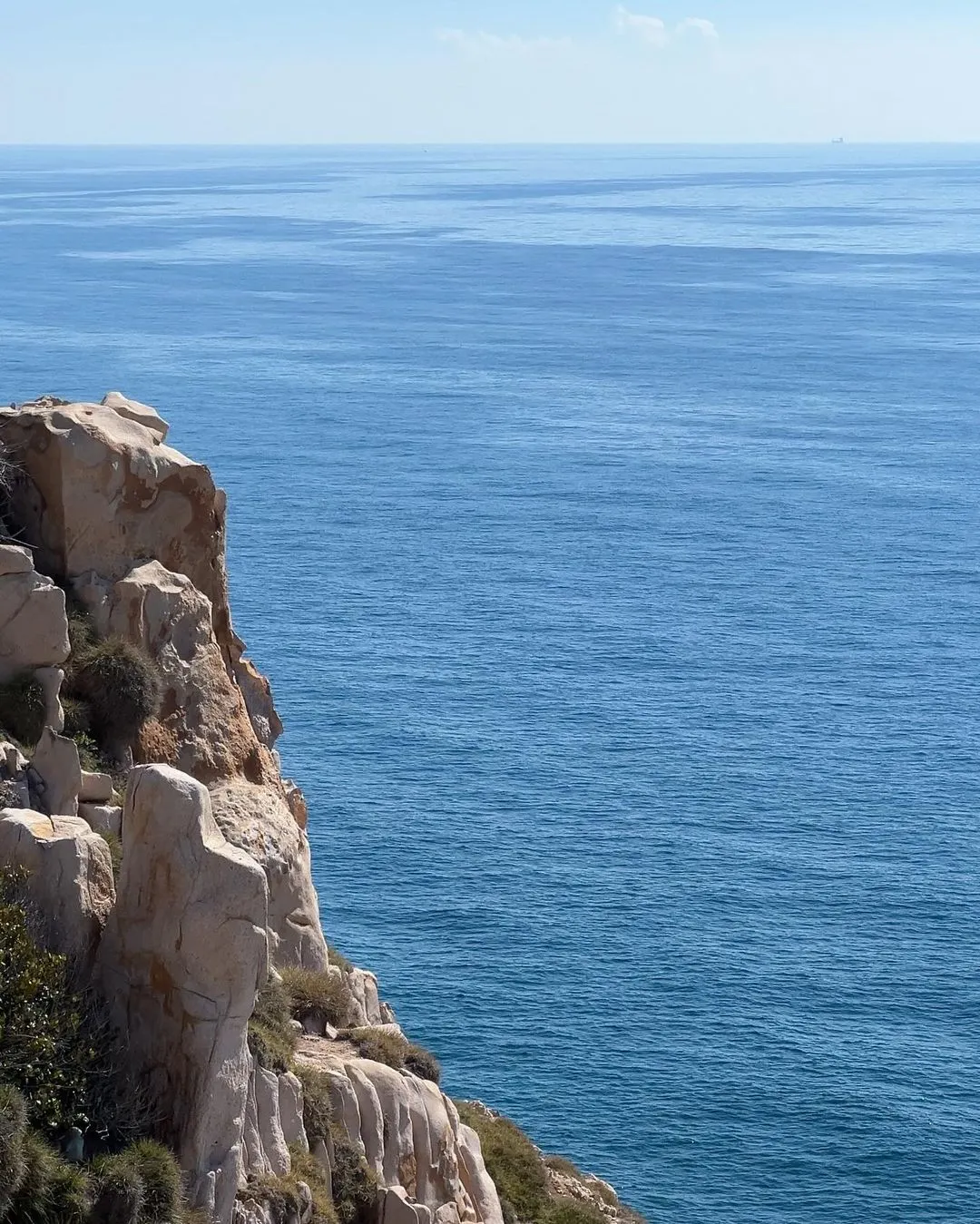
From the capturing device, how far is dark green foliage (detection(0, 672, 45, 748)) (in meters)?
31.2

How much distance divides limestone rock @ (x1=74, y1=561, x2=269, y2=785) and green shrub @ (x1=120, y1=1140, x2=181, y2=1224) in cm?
1230

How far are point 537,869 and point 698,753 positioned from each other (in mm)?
24221

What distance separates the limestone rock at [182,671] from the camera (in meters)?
35.6

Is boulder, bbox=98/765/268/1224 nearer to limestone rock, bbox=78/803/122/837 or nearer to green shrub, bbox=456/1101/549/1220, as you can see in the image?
limestone rock, bbox=78/803/122/837

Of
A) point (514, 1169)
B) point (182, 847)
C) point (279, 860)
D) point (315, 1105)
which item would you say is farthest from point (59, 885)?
point (514, 1169)

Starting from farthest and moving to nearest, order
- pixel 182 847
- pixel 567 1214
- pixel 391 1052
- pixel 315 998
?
pixel 567 1214
pixel 315 998
pixel 391 1052
pixel 182 847

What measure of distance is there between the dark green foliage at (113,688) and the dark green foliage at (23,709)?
1787 mm

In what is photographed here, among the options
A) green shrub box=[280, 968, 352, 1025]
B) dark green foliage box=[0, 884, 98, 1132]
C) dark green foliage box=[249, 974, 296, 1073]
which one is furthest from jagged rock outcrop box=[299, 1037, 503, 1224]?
dark green foliage box=[0, 884, 98, 1132]

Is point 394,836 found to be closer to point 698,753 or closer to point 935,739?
point 698,753

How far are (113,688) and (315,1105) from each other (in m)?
9.91

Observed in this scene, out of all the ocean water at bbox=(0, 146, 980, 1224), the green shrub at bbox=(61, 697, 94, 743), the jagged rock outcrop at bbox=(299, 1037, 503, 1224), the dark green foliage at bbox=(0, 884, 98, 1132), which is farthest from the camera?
the ocean water at bbox=(0, 146, 980, 1224)

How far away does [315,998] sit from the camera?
3325cm

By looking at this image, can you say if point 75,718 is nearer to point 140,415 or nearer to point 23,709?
point 23,709

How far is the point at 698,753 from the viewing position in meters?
131
